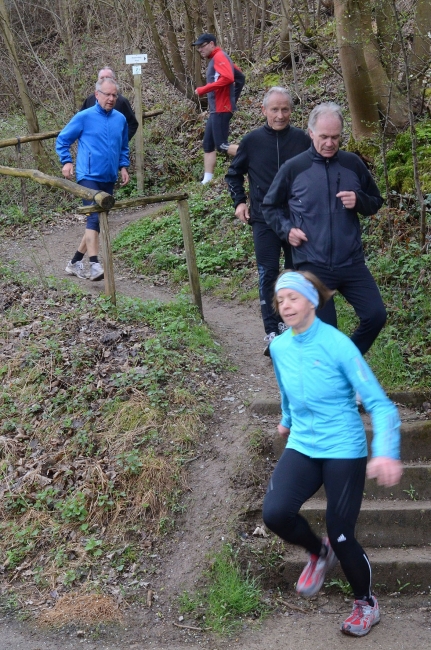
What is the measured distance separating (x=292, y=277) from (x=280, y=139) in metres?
2.35

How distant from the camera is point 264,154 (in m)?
5.91

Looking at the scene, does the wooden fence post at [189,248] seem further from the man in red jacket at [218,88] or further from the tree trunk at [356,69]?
the man in red jacket at [218,88]

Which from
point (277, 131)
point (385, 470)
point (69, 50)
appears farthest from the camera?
point (69, 50)

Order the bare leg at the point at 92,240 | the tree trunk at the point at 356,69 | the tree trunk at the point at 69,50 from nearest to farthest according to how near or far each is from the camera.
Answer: the bare leg at the point at 92,240 → the tree trunk at the point at 356,69 → the tree trunk at the point at 69,50

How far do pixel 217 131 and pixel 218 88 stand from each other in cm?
66

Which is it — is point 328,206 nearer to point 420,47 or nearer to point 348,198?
point 348,198

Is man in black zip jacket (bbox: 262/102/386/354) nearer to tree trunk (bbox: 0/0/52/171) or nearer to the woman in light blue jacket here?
the woman in light blue jacket

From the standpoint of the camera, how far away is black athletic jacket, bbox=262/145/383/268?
4.85 metres

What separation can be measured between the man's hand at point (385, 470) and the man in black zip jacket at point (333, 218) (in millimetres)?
1645

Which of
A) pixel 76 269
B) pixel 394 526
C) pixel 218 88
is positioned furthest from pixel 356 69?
pixel 394 526

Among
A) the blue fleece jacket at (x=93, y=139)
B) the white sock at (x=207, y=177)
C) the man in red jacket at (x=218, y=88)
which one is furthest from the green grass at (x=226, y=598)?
the white sock at (x=207, y=177)

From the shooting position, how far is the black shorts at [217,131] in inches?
451

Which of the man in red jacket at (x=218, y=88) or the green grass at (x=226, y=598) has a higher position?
A: the man in red jacket at (x=218, y=88)

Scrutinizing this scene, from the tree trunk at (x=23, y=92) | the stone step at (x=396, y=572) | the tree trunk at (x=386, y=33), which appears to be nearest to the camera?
the stone step at (x=396, y=572)
